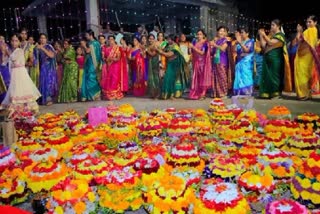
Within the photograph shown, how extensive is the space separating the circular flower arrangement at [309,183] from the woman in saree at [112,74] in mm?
6704

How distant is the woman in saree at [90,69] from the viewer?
31.1 ft

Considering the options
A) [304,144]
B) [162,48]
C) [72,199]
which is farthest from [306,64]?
[72,199]

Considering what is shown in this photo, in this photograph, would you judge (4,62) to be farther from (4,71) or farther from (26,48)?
(26,48)

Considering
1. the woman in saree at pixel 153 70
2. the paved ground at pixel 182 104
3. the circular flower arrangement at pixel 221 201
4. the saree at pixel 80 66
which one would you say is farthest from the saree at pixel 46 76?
the circular flower arrangement at pixel 221 201

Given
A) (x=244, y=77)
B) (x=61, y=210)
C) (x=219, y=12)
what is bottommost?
(x=61, y=210)

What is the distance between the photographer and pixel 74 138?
17.6 feet

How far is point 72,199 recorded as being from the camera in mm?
3160

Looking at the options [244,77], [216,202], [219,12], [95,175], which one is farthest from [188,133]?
[219,12]

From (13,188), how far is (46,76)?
5883mm

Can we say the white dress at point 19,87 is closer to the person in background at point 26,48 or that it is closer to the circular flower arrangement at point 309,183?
the person in background at point 26,48

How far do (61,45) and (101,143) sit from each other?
5.88 m

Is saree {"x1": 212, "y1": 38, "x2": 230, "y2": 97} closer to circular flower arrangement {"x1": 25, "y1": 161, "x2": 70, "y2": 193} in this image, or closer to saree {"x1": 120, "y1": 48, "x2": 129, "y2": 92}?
saree {"x1": 120, "y1": 48, "x2": 129, "y2": 92}

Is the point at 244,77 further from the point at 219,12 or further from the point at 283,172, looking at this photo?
the point at 219,12

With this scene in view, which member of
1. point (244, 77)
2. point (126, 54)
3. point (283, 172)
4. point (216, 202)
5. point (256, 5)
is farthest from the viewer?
point (256, 5)
